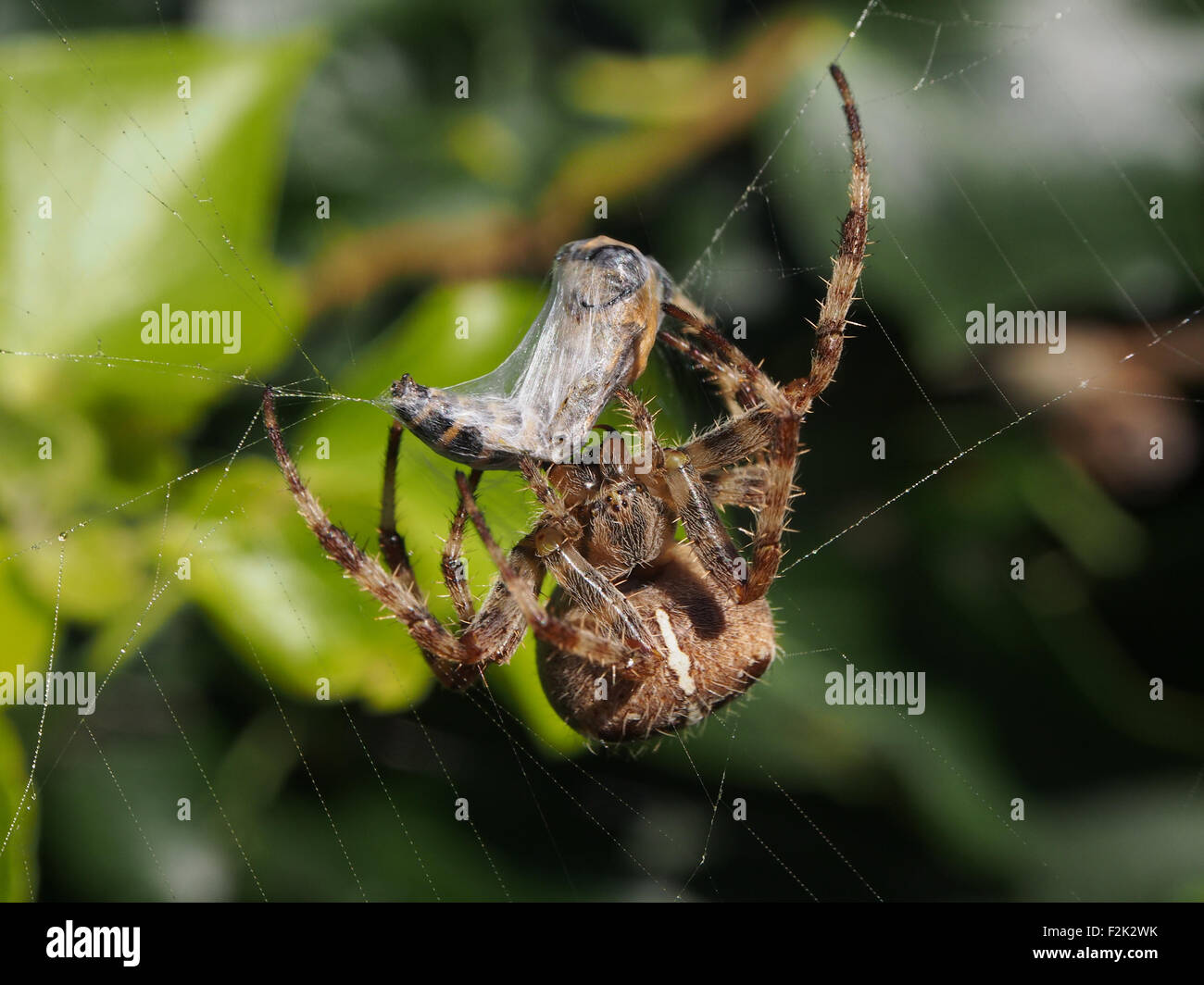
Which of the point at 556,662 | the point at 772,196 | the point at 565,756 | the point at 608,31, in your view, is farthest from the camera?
the point at 608,31

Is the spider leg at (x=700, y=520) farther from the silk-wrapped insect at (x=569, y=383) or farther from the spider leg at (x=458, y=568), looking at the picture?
the spider leg at (x=458, y=568)

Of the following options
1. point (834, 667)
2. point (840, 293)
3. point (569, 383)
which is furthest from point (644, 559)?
point (834, 667)

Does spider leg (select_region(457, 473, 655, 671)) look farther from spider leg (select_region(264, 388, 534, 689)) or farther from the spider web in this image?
the spider web

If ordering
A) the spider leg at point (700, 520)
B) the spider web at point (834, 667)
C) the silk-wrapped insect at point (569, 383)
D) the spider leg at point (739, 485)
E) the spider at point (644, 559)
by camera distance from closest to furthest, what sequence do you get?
1. the silk-wrapped insect at point (569, 383)
2. the spider at point (644, 559)
3. the spider leg at point (700, 520)
4. the spider leg at point (739, 485)
5. the spider web at point (834, 667)

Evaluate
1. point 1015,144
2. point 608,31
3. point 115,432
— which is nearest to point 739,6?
point 608,31

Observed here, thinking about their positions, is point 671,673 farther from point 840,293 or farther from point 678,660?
point 840,293

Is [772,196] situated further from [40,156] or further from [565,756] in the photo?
[40,156]

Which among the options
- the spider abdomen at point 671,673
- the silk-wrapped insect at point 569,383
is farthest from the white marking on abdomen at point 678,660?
the silk-wrapped insect at point 569,383
